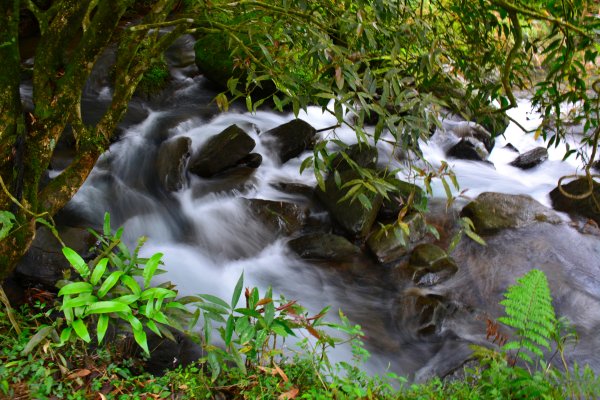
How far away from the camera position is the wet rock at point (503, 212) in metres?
5.90

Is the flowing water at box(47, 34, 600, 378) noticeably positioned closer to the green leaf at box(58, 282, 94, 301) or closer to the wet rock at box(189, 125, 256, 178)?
the wet rock at box(189, 125, 256, 178)

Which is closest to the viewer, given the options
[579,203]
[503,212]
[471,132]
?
[503,212]

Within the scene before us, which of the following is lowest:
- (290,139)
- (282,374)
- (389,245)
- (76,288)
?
(389,245)

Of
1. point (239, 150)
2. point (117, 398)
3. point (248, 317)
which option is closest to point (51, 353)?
point (117, 398)

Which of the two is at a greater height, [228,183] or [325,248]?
[228,183]

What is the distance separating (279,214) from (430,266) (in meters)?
1.81

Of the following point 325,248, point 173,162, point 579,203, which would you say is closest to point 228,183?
point 173,162

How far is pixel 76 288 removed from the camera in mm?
2293

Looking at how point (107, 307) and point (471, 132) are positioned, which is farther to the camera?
point (471, 132)

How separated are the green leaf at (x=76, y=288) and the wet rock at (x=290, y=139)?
4.47 meters

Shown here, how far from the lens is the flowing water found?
14.7ft

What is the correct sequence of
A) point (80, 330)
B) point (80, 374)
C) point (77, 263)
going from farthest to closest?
point (80, 374), point (77, 263), point (80, 330)

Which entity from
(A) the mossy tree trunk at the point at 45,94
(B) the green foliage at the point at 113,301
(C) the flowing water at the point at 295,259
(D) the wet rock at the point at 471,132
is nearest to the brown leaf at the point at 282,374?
(B) the green foliage at the point at 113,301

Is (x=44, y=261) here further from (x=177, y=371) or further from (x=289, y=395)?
(x=289, y=395)
